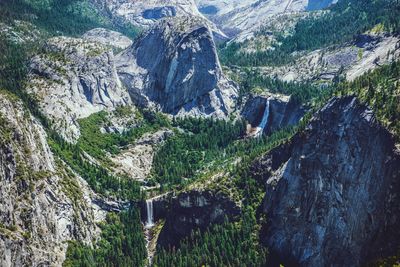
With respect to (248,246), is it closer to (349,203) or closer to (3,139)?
(349,203)

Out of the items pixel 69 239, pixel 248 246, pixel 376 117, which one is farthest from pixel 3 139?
pixel 376 117

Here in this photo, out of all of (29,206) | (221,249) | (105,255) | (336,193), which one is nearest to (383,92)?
(336,193)

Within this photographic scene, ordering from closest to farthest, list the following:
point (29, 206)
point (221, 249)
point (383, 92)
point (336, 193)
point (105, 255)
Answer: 1. point (336, 193)
2. point (383, 92)
3. point (29, 206)
4. point (221, 249)
5. point (105, 255)

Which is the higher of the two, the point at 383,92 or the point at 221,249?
the point at 383,92

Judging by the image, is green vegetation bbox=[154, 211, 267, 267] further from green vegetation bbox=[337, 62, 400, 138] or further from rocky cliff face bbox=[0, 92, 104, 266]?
green vegetation bbox=[337, 62, 400, 138]

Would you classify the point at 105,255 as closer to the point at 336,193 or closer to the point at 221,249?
the point at 221,249

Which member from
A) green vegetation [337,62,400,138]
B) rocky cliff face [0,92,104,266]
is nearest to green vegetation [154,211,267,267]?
rocky cliff face [0,92,104,266]

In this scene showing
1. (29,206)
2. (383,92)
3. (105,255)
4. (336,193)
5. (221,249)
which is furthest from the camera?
(105,255)
